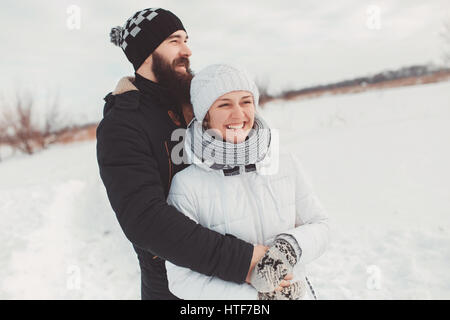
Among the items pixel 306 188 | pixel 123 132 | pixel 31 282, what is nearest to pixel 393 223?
pixel 306 188

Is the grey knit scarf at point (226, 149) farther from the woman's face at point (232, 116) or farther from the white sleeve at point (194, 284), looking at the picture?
the white sleeve at point (194, 284)

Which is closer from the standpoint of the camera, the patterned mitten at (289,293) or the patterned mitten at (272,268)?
the patterned mitten at (272,268)

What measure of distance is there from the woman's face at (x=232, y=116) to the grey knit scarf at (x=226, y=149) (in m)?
0.03

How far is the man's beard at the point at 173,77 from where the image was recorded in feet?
4.87

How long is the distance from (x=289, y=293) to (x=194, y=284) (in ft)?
1.38

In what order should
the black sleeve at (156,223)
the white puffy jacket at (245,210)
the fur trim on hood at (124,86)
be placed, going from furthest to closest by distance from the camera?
the fur trim on hood at (124,86) → the white puffy jacket at (245,210) → the black sleeve at (156,223)

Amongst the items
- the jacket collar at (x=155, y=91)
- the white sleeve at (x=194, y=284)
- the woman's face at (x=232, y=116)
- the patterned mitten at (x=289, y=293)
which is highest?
the jacket collar at (x=155, y=91)

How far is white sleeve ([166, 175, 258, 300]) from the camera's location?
1.20 m

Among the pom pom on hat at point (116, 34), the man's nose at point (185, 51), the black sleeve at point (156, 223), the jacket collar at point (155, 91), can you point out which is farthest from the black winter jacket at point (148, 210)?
the pom pom on hat at point (116, 34)

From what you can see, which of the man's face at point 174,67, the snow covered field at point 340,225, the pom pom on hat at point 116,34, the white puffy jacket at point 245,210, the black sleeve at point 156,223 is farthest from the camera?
the snow covered field at point 340,225

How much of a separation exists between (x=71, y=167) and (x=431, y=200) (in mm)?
8065

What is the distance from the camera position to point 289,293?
133 centimetres

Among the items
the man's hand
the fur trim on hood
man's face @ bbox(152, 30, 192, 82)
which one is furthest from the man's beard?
the man's hand

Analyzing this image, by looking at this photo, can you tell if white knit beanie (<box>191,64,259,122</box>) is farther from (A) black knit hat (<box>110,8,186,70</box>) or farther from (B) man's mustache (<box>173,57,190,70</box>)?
Result: (A) black knit hat (<box>110,8,186,70</box>)
